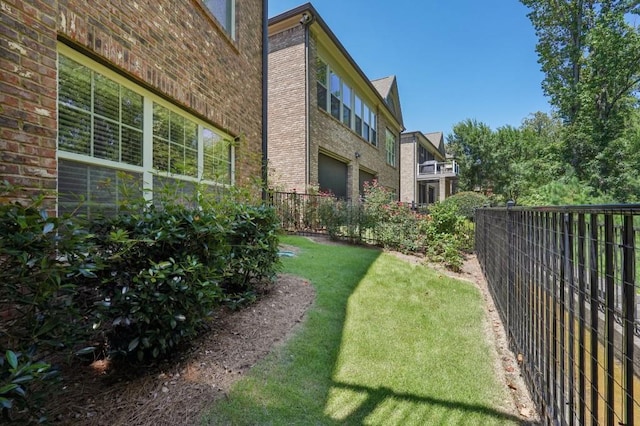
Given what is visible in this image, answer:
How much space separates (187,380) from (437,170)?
2699cm

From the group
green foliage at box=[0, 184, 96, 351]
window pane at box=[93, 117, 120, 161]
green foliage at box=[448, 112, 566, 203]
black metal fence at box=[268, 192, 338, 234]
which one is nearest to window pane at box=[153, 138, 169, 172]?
window pane at box=[93, 117, 120, 161]

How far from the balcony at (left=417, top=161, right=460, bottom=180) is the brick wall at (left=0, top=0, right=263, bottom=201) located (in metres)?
21.6

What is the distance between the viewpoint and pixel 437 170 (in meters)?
26.5

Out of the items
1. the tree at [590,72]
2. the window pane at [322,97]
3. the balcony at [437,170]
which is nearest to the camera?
the window pane at [322,97]

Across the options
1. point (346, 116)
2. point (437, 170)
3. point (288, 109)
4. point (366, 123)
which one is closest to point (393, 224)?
point (288, 109)

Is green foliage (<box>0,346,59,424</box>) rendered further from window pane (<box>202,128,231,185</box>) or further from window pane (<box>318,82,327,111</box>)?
window pane (<box>318,82,327,111</box>)

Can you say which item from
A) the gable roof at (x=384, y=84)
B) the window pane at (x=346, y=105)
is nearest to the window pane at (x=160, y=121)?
the window pane at (x=346, y=105)

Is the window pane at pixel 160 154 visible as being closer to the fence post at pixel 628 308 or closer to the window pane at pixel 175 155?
the window pane at pixel 175 155

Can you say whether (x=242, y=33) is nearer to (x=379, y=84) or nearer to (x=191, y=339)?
(x=191, y=339)

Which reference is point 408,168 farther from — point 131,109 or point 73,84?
point 73,84

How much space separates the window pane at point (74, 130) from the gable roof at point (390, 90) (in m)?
18.0

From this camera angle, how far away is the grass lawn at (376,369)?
211cm

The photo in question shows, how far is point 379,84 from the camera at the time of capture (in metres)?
20.1

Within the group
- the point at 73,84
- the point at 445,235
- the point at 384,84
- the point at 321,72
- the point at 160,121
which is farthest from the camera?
the point at 384,84
